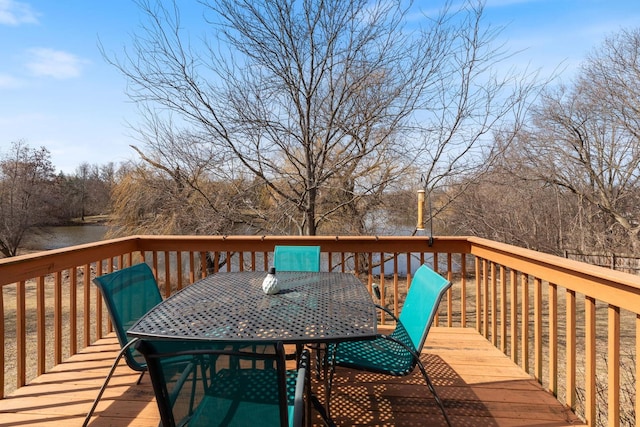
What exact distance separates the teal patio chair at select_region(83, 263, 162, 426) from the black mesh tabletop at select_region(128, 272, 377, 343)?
0.91ft

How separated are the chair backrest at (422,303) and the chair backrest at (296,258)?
0.95 metres

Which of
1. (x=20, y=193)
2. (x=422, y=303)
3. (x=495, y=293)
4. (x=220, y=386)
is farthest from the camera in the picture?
(x=20, y=193)

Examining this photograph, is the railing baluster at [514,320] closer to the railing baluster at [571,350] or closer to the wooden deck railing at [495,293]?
the wooden deck railing at [495,293]

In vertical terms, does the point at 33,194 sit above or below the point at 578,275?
above

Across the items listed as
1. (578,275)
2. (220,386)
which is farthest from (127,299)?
(578,275)

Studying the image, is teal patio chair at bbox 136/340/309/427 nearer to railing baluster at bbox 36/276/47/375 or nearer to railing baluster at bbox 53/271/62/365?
railing baluster at bbox 36/276/47/375

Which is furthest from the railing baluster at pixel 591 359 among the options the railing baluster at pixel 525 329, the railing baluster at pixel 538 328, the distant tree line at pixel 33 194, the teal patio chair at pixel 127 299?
the distant tree line at pixel 33 194

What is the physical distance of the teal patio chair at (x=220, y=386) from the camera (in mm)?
946

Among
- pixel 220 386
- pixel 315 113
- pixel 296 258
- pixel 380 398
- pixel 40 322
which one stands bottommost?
pixel 380 398

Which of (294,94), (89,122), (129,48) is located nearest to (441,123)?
(294,94)

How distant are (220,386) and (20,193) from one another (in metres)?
17.3

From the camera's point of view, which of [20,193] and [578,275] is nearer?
[578,275]

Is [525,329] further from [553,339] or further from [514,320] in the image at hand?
[553,339]

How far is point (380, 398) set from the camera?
6.66 feet
